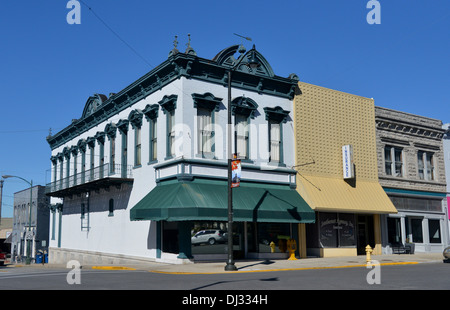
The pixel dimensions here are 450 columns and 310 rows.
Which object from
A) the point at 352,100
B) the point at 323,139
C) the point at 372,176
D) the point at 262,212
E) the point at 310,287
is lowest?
the point at 310,287

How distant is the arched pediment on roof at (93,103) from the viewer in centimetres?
3238

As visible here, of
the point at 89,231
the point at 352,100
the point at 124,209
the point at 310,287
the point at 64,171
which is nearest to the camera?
the point at 310,287

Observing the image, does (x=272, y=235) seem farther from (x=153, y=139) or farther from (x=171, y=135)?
(x=153, y=139)

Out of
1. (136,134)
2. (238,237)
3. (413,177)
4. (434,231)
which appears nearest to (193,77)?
(136,134)

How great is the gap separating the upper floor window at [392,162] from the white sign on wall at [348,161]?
4.43 metres

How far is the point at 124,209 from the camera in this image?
27.4 meters

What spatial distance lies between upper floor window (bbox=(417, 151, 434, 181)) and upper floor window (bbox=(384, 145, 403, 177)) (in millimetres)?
2101

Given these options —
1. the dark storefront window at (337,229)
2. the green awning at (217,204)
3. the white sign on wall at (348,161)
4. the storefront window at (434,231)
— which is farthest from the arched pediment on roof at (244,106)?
the storefront window at (434,231)

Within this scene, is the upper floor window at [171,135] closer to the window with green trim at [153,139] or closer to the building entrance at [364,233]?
the window with green trim at [153,139]

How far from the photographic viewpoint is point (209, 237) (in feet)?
76.0

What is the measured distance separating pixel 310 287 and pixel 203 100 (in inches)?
517
